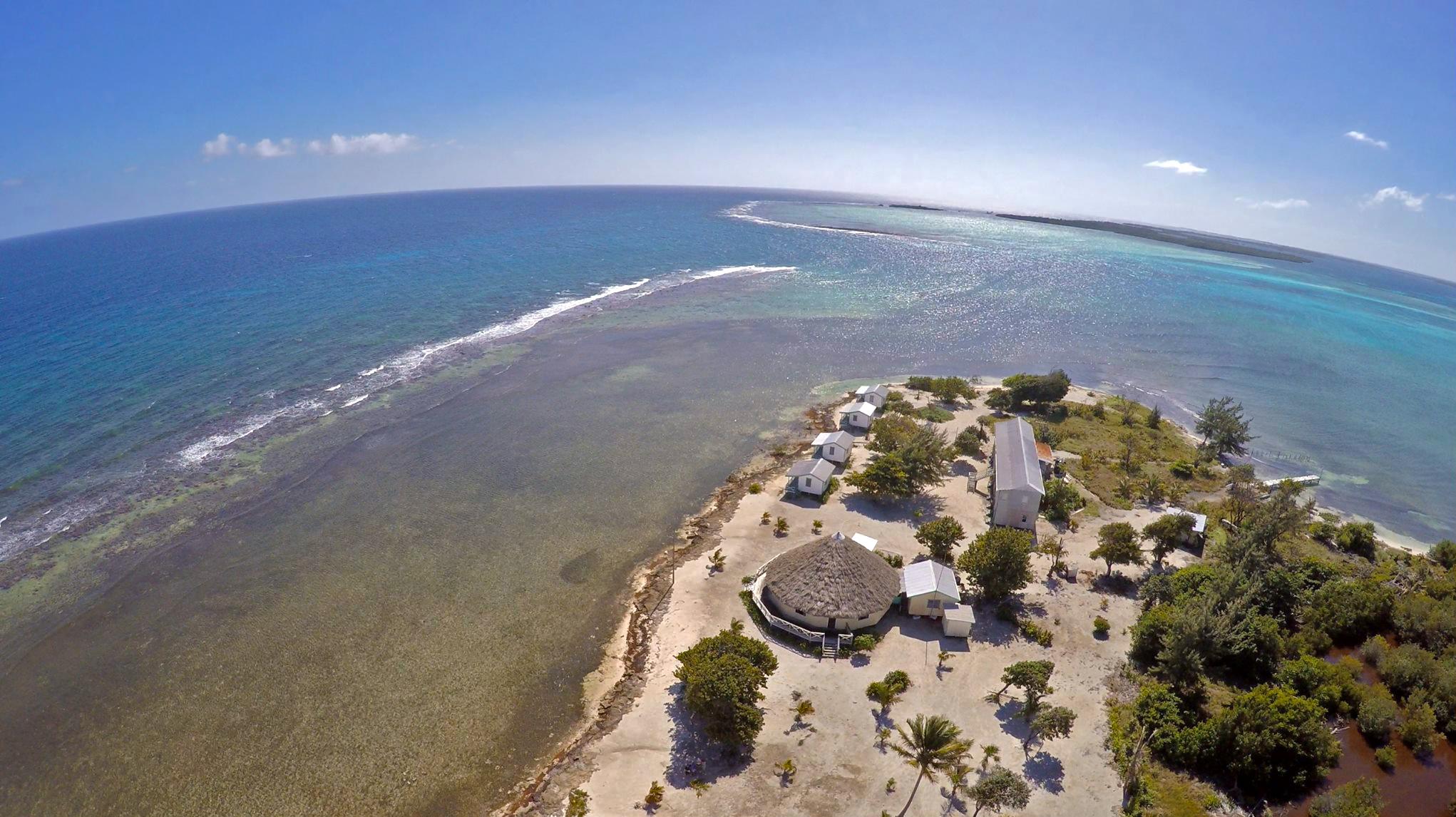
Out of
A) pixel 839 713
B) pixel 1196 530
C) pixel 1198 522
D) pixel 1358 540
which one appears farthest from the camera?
pixel 1358 540

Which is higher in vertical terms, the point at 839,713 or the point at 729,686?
the point at 729,686

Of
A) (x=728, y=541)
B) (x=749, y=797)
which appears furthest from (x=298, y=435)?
(x=749, y=797)

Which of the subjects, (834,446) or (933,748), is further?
(834,446)

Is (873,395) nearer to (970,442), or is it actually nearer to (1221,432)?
(970,442)

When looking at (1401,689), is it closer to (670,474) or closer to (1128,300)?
(670,474)

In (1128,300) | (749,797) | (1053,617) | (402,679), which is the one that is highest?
(1128,300)

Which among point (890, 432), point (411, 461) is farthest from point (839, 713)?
point (411, 461)

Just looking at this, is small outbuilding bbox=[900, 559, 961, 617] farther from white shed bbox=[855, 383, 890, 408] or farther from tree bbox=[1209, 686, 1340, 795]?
white shed bbox=[855, 383, 890, 408]
